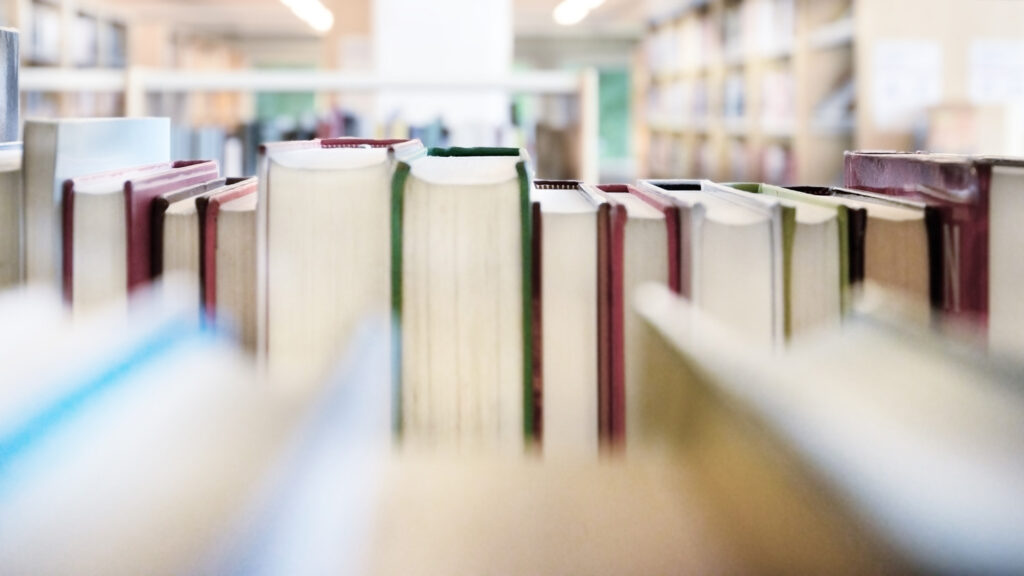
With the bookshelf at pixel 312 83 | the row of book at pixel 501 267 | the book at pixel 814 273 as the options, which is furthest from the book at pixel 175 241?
the bookshelf at pixel 312 83

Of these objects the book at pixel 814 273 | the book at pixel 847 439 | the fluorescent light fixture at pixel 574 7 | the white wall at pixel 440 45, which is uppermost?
the fluorescent light fixture at pixel 574 7

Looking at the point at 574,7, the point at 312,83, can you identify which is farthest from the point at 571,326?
the point at 574,7

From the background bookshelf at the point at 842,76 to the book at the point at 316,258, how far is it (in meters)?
2.46

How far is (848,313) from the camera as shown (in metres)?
0.46

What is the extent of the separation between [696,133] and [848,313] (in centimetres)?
452

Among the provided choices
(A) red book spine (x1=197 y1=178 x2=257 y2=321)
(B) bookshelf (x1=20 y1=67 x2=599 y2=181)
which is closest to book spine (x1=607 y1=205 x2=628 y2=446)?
(A) red book spine (x1=197 y1=178 x2=257 y2=321)

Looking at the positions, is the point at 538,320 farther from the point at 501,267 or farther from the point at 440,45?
the point at 440,45

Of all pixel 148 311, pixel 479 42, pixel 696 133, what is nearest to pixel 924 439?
pixel 148 311

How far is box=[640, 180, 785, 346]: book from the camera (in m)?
0.45

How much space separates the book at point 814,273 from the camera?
459 mm

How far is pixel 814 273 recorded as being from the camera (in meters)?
0.46

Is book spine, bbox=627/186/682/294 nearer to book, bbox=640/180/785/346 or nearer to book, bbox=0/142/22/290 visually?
book, bbox=640/180/785/346

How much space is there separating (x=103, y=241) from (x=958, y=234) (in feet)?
1.66

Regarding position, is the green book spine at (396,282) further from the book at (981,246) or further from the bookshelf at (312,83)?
the bookshelf at (312,83)
